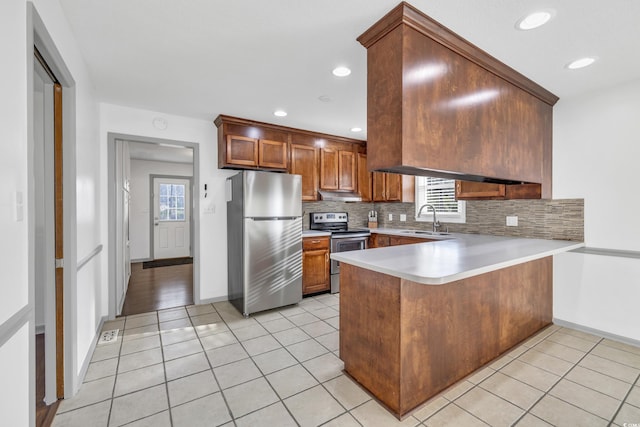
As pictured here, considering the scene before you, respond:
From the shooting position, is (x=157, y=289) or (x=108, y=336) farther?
(x=157, y=289)

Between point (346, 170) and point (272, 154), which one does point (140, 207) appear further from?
point (346, 170)

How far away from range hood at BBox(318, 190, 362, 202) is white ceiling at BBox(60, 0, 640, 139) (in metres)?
1.63

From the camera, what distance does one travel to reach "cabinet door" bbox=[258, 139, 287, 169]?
3879mm

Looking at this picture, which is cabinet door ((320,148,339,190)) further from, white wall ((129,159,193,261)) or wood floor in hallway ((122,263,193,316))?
white wall ((129,159,193,261))

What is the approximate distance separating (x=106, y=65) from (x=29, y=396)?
2.37 metres

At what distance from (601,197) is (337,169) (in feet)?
10.1

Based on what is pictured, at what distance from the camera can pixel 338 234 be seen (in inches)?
167

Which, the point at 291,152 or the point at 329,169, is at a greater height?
the point at 291,152

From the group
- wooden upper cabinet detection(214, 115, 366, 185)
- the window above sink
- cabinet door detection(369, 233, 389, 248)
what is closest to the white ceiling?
wooden upper cabinet detection(214, 115, 366, 185)

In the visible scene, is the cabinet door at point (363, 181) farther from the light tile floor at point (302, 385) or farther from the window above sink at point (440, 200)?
the light tile floor at point (302, 385)

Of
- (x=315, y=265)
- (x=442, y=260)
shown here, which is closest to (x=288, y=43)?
(x=442, y=260)

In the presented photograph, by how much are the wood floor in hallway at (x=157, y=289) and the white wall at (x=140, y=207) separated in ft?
2.42

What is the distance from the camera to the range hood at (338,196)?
174 inches

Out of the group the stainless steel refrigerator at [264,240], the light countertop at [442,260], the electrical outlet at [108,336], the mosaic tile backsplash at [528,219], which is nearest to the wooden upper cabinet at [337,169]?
the stainless steel refrigerator at [264,240]
